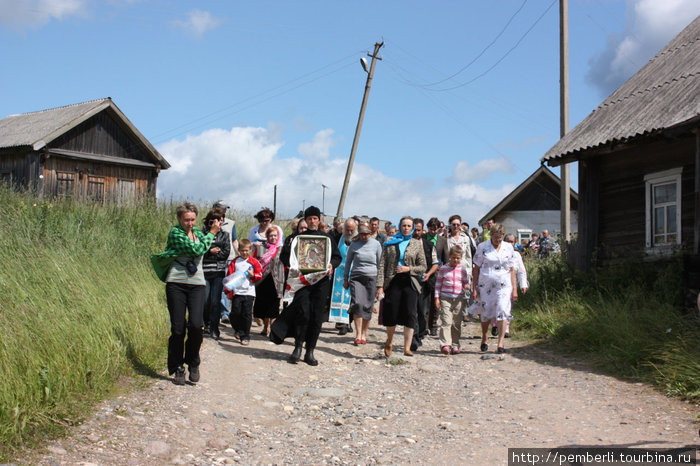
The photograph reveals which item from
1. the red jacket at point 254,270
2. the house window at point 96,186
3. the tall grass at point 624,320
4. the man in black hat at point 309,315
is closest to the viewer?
the tall grass at point 624,320

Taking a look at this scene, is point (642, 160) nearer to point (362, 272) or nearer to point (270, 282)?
point (362, 272)

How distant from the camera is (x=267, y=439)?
5.27 meters

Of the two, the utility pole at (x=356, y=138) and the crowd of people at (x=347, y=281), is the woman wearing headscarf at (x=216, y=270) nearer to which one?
the crowd of people at (x=347, y=281)

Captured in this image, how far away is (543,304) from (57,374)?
8.71 metres

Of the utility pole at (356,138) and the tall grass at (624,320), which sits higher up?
the utility pole at (356,138)

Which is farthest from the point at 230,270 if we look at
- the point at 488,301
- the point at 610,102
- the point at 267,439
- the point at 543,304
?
the point at 610,102

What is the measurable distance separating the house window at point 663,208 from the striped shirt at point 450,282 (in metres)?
4.63

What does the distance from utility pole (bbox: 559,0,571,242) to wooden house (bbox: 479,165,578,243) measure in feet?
59.8

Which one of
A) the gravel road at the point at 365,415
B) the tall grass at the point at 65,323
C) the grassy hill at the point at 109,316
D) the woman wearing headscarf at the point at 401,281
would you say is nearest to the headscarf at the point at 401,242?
the woman wearing headscarf at the point at 401,281

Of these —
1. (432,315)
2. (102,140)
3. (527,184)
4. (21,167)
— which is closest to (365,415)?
(432,315)

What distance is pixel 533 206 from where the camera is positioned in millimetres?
34438

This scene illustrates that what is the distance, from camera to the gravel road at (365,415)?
4781 millimetres

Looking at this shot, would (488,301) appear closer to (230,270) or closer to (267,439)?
(230,270)

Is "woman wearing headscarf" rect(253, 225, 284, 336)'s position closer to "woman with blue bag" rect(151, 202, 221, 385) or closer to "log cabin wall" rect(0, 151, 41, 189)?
"woman with blue bag" rect(151, 202, 221, 385)
